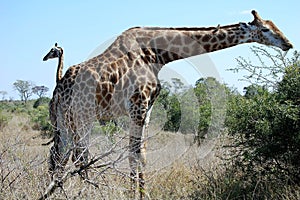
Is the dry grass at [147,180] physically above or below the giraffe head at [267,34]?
below

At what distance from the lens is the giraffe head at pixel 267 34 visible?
5.33 metres

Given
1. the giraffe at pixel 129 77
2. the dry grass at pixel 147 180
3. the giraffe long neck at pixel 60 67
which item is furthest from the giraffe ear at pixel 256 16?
the giraffe long neck at pixel 60 67

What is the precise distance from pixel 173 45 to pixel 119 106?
106cm

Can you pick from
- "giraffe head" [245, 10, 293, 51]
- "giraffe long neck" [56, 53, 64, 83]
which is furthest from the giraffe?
"giraffe long neck" [56, 53, 64, 83]

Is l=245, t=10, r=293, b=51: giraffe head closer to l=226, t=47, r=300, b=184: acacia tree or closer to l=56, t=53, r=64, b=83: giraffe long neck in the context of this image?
l=226, t=47, r=300, b=184: acacia tree

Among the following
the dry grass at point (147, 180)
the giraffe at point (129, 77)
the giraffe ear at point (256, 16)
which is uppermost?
the giraffe ear at point (256, 16)

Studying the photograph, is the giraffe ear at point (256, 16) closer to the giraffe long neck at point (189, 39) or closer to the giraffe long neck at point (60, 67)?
the giraffe long neck at point (189, 39)

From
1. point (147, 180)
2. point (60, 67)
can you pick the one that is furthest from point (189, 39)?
point (147, 180)

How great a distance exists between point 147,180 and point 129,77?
1612mm

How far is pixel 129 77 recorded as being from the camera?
17.4ft

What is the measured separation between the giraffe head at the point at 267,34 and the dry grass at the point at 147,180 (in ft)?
5.06

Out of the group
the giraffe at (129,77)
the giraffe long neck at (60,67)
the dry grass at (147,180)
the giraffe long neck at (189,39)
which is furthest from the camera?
the giraffe long neck at (60,67)

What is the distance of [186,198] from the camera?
487 cm

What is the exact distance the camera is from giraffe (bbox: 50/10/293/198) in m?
5.19
